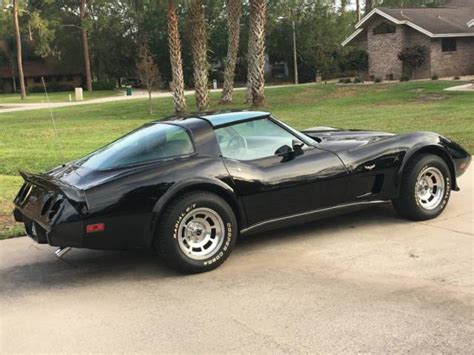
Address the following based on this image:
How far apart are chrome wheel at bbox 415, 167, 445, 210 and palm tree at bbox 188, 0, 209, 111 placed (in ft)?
63.9

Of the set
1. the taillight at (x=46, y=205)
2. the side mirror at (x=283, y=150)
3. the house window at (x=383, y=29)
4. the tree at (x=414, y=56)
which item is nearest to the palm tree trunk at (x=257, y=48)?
the tree at (x=414, y=56)

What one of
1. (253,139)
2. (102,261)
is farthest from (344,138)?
(102,261)

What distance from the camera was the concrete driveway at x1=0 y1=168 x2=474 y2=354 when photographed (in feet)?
12.2

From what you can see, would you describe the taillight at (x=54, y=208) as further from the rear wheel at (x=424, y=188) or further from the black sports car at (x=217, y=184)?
the rear wheel at (x=424, y=188)

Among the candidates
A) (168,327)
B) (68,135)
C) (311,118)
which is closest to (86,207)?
(168,327)

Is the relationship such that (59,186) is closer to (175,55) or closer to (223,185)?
(223,185)

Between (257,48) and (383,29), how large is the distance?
1990cm

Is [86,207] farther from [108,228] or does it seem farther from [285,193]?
[285,193]

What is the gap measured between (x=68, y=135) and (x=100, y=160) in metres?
14.1

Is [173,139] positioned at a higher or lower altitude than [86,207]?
higher

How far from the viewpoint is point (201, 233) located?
16.4 ft

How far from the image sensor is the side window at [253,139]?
540 cm

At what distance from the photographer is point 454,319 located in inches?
152

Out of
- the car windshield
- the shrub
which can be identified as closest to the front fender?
the car windshield
